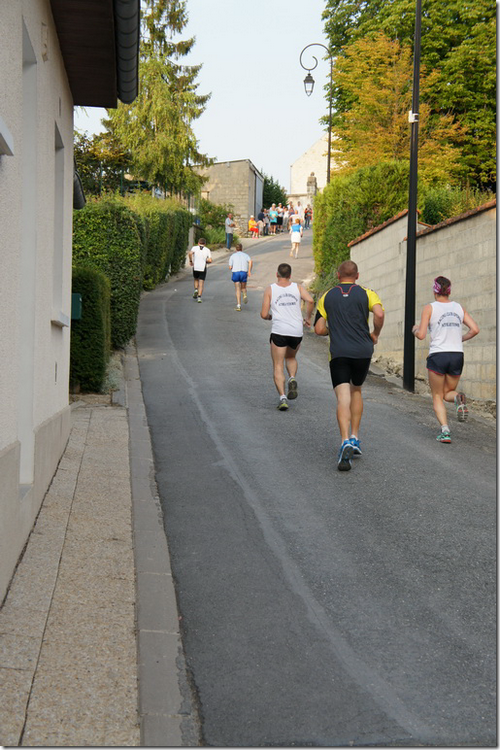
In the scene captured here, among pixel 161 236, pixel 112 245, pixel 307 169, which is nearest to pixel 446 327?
pixel 112 245

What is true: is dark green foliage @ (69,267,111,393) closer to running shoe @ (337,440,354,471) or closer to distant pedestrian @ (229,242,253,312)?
running shoe @ (337,440,354,471)

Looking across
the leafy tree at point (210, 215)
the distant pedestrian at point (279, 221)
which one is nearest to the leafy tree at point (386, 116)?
the leafy tree at point (210, 215)

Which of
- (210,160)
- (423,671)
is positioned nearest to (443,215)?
(423,671)

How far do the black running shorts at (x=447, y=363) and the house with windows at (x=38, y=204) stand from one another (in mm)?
4030

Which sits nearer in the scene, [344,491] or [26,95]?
[26,95]

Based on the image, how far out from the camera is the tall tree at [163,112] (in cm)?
4350

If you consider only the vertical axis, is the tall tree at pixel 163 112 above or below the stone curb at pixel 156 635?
above

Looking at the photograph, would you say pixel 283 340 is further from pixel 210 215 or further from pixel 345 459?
pixel 210 215

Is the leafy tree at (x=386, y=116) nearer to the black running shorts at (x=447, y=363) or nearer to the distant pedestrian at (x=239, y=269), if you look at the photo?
the distant pedestrian at (x=239, y=269)

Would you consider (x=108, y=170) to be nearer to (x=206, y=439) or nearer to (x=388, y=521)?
(x=206, y=439)

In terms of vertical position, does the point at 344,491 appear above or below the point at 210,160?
below

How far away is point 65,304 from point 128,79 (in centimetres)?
232

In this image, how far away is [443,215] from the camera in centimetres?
1878

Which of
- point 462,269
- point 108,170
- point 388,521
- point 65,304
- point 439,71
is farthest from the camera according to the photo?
point 108,170
